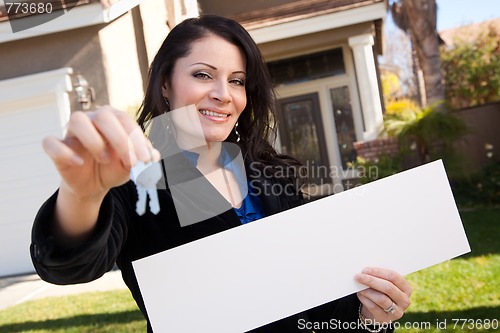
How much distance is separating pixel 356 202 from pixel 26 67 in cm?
679

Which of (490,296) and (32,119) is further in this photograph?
(32,119)

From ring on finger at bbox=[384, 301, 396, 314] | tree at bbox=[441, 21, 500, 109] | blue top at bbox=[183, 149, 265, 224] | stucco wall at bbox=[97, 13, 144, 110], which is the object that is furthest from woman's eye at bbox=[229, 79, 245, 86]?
tree at bbox=[441, 21, 500, 109]

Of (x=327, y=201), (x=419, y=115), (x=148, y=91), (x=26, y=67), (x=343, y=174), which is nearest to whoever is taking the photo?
(x=327, y=201)

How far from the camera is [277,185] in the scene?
1688 millimetres

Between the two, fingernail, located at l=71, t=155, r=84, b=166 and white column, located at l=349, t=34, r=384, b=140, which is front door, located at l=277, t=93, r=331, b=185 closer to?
white column, located at l=349, t=34, r=384, b=140

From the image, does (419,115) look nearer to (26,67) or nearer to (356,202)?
(26,67)

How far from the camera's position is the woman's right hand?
28.5 inches

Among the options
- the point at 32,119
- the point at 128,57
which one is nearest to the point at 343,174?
the point at 128,57

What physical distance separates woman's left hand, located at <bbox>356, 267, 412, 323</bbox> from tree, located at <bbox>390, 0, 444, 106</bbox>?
894 centimetres

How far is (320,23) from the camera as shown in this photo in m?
8.83

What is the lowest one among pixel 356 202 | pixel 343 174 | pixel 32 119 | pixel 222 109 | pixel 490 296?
pixel 343 174

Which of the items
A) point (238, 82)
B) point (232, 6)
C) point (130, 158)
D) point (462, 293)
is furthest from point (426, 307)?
point (232, 6)

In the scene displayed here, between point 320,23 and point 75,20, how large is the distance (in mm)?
4103

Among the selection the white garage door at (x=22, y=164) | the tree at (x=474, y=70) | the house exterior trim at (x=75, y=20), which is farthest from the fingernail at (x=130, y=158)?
the tree at (x=474, y=70)
